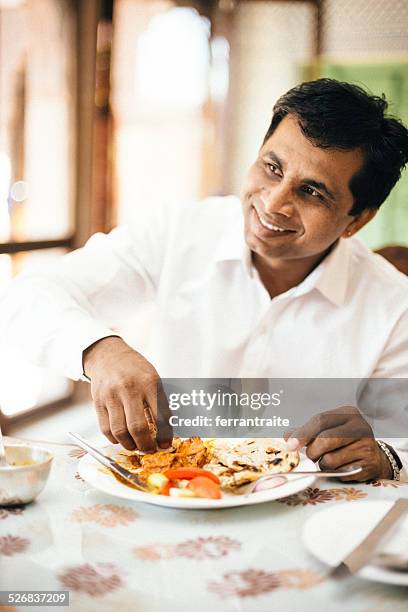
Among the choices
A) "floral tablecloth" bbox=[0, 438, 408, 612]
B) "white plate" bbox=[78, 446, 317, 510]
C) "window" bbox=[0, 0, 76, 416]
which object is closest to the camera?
"floral tablecloth" bbox=[0, 438, 408, 612]

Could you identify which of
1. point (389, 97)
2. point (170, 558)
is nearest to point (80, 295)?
point (170, 558)

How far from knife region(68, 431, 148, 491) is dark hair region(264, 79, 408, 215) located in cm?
61

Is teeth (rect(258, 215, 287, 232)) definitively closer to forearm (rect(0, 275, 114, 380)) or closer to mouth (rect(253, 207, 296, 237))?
mouth (rect(253, 207, 296, 237))

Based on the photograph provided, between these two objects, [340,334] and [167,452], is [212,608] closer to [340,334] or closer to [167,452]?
[167,452]

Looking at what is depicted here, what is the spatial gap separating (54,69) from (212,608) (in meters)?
2.42

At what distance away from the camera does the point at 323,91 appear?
1.22 meters

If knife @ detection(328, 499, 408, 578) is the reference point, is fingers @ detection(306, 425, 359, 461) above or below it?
below

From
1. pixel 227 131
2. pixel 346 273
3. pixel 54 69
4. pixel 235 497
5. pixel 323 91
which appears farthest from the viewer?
pixel 227 131

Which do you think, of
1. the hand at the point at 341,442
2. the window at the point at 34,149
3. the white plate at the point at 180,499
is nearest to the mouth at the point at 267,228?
the hand at the point at 341,442

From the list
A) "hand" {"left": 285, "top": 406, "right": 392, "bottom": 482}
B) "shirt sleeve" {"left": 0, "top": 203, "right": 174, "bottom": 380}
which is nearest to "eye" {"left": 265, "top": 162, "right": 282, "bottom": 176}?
"shirt sleeve" {"left": 0, "top": 203, "right": 174, "bottom": 380}

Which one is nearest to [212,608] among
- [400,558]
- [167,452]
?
[400,558]

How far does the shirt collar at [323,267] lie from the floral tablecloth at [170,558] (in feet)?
1.88

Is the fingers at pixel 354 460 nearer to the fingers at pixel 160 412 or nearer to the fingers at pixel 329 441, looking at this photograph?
the fingers at pixel 329 441

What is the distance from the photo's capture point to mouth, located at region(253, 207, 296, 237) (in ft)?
4.04
